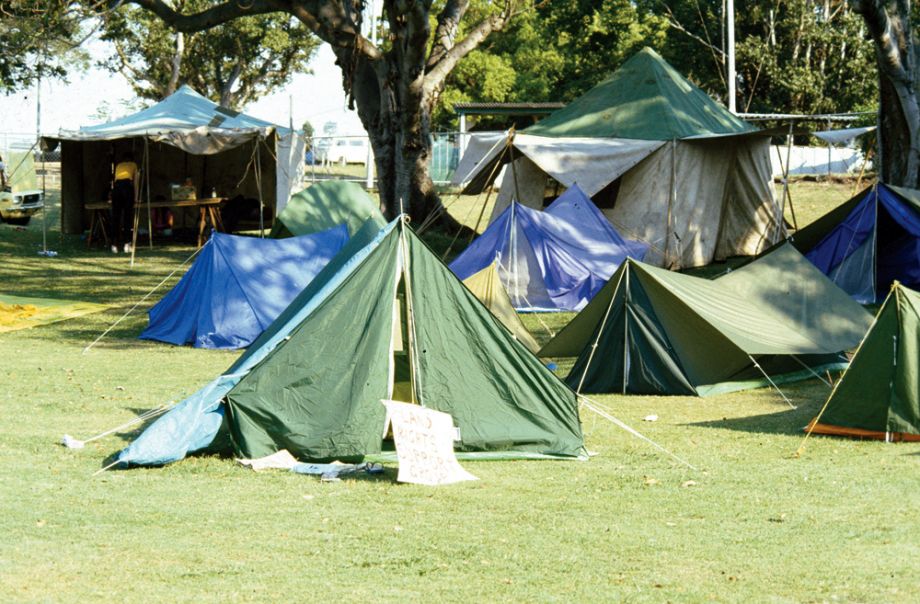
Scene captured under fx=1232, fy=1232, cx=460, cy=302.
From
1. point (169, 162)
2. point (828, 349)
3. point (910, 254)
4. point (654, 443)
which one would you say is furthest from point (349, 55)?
point (654, 443)

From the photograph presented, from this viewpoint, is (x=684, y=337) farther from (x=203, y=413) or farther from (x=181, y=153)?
(x=181, y=153)

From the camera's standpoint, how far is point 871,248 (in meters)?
17.6

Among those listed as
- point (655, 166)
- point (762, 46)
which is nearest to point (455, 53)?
point (655, 166)

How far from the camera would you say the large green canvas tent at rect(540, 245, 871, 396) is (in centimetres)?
1174

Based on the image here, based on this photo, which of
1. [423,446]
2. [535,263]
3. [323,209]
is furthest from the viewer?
[323,209]

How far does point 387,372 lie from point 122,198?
17114mm

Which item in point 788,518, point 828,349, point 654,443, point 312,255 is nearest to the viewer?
point 788,518

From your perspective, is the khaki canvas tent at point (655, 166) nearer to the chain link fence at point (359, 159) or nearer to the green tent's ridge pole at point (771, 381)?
the green tent's ridge pole at point (771, 381)

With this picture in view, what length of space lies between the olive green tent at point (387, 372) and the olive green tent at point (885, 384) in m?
2.22

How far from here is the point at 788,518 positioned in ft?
24.3

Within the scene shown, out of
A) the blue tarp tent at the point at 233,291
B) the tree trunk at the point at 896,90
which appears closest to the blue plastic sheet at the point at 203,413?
the blue tarp tent at the point at 233,291

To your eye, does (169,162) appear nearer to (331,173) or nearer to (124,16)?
(124,16)

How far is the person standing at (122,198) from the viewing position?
963 inches

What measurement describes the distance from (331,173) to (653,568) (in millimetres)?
46192
